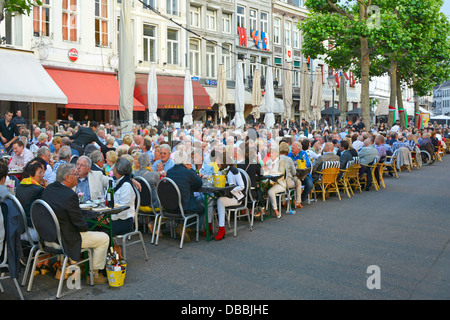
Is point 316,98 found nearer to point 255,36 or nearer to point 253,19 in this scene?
point 255,36

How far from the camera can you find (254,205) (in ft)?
29.2

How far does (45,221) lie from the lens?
209 inches

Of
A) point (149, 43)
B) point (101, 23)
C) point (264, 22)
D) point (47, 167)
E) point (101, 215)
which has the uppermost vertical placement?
point (264, 22)

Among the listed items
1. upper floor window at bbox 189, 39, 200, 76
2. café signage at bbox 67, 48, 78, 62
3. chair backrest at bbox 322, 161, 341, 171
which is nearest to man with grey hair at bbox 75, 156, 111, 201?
chair backrest at bbox 322, 161, 341, 171

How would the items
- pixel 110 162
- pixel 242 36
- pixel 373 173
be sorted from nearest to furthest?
pixel 110 162 < pixel 373 173 < pixel 242 36

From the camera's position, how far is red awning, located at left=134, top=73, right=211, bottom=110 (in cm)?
2616

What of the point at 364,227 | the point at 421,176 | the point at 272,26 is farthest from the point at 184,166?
the point at 272,26

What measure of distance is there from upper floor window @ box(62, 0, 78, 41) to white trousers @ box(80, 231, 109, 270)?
66.0ft

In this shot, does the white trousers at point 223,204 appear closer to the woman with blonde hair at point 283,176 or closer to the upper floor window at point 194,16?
the woman with blonde hair at point 283,176

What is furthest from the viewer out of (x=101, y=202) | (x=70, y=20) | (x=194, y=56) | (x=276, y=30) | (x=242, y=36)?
(x=276, y=30)

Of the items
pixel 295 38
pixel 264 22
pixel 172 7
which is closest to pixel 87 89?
pixel 172 7

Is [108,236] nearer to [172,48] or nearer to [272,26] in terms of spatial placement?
[172,48]

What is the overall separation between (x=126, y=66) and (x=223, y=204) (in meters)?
4.63

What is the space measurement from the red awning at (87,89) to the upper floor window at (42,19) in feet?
5.52
